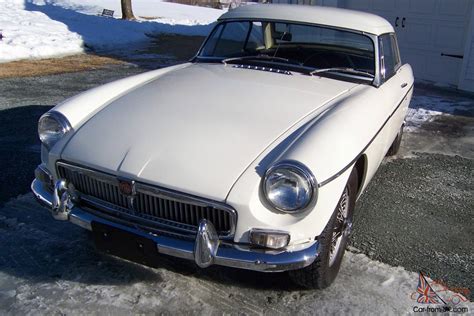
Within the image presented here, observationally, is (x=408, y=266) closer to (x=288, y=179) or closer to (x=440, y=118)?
(x=288, y=179)

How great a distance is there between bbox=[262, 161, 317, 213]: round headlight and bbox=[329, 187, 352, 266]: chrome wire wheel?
0.50m

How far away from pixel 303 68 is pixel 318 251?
1814 millimetres

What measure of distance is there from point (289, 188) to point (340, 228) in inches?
27.7

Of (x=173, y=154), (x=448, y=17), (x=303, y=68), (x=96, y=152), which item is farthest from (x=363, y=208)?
(x=448, y=17)

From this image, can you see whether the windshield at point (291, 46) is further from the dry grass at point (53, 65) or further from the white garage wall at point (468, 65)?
the white garage wall at point (468, 65)

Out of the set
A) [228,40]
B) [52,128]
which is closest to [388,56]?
[228,40]

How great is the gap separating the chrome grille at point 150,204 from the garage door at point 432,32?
8659mm

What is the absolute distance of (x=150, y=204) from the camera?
247cm

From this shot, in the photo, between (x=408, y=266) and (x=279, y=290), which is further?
(x=408, y=266)

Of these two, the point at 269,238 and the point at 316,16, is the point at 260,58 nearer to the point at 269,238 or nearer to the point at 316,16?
the point at 316,16

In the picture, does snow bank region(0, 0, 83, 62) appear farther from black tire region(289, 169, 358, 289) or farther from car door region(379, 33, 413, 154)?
black tire region(289, 169, 358, 289)

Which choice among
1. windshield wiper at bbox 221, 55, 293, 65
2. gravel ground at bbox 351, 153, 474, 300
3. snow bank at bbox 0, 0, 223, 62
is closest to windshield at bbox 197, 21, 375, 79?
windshield wiper at bbox 221, 55, 293, 65

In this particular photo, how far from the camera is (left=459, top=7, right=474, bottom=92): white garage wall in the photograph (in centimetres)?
891

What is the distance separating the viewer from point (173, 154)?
97.9 inches
